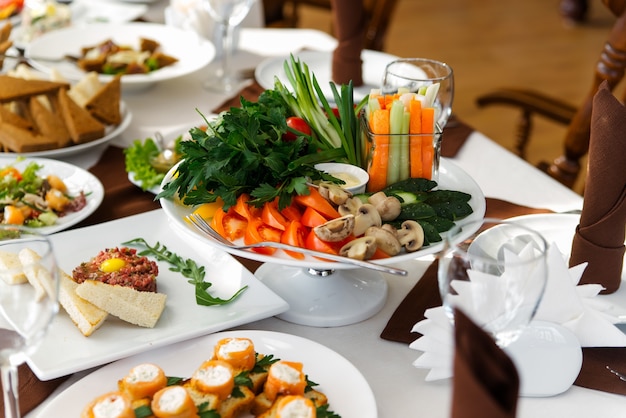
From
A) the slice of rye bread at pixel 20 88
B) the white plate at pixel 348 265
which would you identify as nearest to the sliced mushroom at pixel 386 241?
the white plate at pixel 348 265

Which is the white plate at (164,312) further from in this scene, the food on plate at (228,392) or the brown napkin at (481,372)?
the brown napkin at (481,372)

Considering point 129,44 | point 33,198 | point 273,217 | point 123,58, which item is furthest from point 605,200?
point 129,44

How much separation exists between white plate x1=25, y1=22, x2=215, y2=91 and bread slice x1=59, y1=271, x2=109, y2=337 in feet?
3.30

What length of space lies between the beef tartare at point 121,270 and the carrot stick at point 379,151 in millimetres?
389

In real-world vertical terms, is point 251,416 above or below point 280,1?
above

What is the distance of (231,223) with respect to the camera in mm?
1213

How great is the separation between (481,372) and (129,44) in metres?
1.91

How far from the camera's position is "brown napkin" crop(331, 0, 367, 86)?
1.97 metres

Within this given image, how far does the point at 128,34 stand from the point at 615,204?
1.67m

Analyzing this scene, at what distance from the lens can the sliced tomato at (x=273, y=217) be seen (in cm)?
119

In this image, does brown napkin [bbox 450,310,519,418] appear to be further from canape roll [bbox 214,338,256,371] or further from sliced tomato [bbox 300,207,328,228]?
sliced tomato [bbox 300,207,328,228]

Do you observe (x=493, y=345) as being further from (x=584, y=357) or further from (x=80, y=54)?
(x=80, y=54)

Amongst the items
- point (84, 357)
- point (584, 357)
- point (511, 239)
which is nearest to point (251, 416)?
point (84, 357)

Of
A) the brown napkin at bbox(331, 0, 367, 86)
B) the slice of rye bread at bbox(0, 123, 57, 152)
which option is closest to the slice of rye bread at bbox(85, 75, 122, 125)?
the slice of rye bread at bbox(0, 123, 57, 152)
